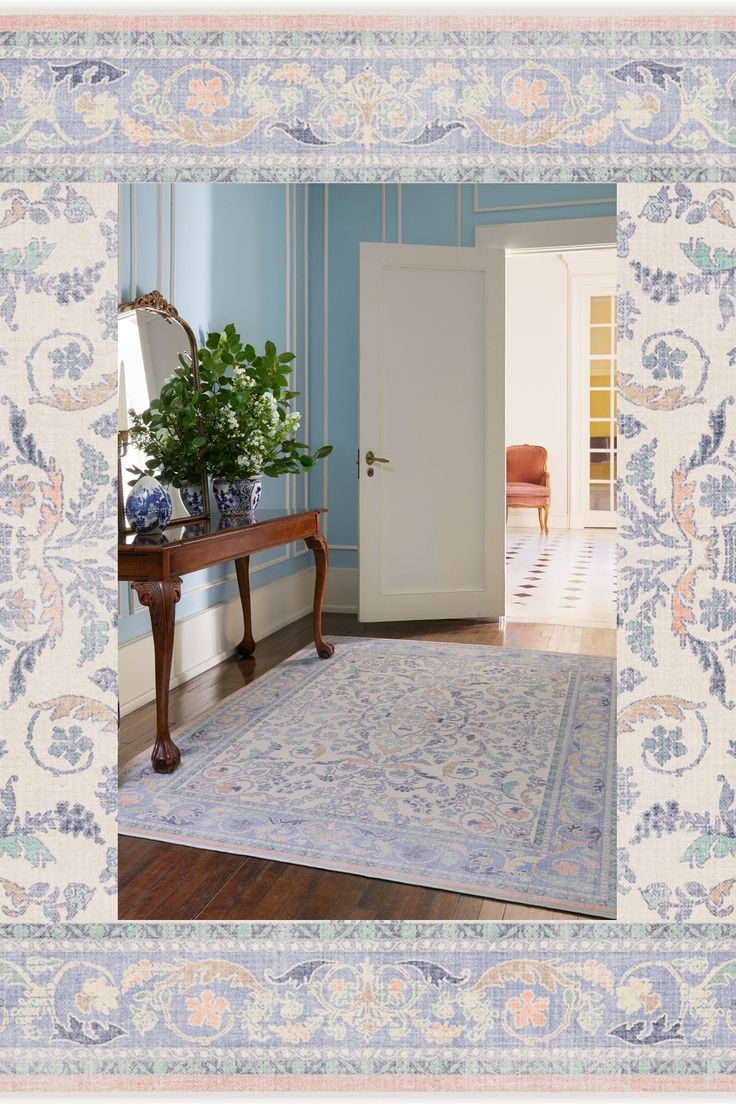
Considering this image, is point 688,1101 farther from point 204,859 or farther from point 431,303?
point 431,303

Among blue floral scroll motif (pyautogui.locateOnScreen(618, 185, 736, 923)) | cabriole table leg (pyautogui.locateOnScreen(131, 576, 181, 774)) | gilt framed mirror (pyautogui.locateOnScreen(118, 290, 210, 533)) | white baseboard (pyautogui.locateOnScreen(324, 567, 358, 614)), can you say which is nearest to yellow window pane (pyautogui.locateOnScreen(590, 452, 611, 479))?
white baseboard (pyautogui.locateOnScreen(324, 567, 358, 614))

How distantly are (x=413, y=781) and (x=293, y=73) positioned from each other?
193 centimetres

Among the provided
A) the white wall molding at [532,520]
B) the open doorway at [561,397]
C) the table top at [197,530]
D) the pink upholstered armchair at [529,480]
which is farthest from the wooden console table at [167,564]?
the white wall molding at [532,520]

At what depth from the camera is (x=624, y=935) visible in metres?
1.33

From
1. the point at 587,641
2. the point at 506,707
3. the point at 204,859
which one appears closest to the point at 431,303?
the point at 587,641

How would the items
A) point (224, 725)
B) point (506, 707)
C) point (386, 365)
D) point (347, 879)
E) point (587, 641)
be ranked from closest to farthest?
1. point (347, 879)
2. point (224, 725)
3. point (506, 707)
4. point (587, 641)
5. point (386, 365)

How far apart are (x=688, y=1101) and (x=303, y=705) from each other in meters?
2.16

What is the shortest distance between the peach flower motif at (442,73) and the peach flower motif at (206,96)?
324 millimetres

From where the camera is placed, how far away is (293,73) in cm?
132

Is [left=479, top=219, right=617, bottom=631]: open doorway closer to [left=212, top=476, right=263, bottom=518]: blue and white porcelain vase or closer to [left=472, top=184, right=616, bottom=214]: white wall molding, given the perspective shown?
[left=472, top=184, right=616, bottom=214]: white wall molding

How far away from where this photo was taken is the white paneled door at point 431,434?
4.75m

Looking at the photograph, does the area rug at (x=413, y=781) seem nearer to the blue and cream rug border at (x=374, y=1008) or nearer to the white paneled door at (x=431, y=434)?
the blue and cream rug border at (x=374, y=1008)

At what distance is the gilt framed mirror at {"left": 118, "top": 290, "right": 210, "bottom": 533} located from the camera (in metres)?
3.14

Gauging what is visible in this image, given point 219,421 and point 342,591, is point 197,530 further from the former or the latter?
point 342,591
